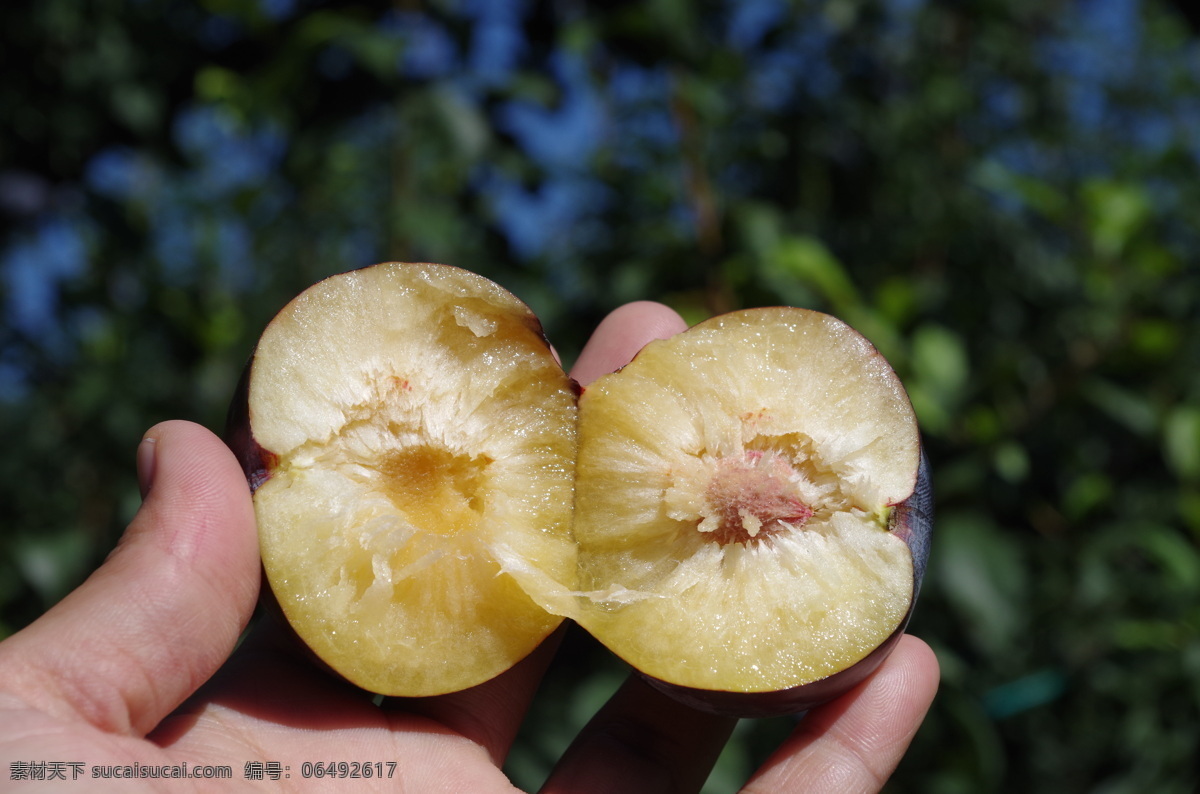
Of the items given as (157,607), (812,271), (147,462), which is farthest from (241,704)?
(812,271)

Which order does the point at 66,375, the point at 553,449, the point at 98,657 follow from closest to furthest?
1. the point at 98,657
2. the point at 553,449
3. the point at 66,375

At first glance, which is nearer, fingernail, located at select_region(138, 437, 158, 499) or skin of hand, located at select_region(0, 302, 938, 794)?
skin of hand, located at select_region(0, 302, 938, 794)

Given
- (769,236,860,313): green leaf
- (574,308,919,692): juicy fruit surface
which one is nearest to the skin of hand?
(574,308,919,692): juicy fruit surface

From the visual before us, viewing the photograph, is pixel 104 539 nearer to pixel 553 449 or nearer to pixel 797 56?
pixel 553 449

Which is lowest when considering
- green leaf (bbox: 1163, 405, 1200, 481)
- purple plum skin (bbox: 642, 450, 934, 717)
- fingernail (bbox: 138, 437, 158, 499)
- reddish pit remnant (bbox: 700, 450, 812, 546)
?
Answer: green leaf (bbox: 1163, 405, 1200, 481)

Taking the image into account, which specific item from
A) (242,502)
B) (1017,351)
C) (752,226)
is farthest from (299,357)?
(1017,351)

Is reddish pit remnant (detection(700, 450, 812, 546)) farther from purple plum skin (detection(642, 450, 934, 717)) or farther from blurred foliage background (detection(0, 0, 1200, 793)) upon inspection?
blurred foliage background (detection(0, 0, 1200, 793))

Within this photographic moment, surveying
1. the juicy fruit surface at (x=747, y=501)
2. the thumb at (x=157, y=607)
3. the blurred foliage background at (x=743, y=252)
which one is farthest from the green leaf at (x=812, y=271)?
the thumb at (x=157, y=607)
